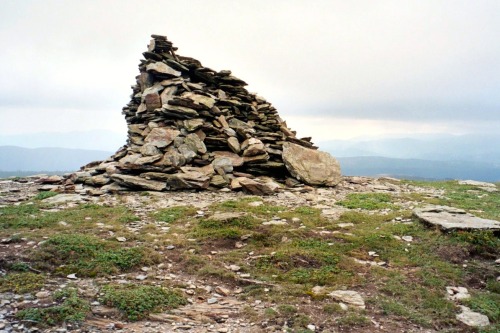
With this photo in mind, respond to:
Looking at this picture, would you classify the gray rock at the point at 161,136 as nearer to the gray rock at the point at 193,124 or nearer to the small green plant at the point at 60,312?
the gray rock at the point at 193,124

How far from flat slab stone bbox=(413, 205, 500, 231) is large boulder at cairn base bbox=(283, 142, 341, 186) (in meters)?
10.4

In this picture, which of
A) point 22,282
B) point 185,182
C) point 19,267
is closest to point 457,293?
point 22,282

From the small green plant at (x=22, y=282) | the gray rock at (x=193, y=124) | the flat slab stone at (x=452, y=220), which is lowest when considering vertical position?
the small green plant at (x=22, y=282)

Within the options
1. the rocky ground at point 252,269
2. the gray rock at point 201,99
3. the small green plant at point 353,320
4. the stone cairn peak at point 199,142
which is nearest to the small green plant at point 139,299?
the rocky ground at point 252,269

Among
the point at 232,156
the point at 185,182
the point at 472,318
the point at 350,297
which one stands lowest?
the point at 472,318

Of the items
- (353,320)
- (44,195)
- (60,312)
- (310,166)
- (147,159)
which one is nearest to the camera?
(60,312)

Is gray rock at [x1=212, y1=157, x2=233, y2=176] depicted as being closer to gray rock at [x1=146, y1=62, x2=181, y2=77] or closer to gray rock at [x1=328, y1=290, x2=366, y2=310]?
gray rock at [x1=146, y1=62, x2=181, y2=77]

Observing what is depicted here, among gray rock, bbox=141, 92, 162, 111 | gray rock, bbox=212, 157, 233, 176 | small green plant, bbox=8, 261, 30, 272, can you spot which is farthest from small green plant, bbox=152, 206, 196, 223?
gray rock, bbox=141, 92, 162, 111

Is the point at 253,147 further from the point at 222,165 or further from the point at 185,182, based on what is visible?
the point at 185,182

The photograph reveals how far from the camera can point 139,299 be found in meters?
9.12

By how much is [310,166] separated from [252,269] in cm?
1693

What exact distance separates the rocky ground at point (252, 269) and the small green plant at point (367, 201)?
1.38ft

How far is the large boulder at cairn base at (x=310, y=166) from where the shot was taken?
26891 mm

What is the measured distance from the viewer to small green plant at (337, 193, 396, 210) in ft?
66.8
